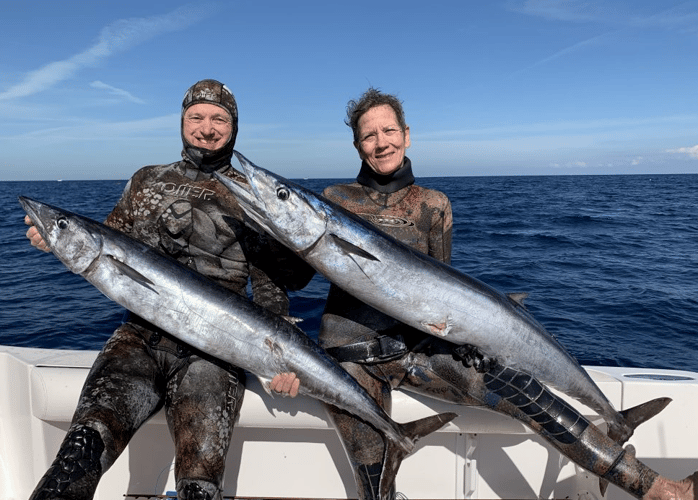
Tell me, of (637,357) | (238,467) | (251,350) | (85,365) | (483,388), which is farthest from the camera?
(637,357)

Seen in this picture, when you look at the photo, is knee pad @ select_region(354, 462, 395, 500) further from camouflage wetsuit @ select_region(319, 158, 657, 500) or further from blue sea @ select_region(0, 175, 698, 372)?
blue sea @ select_region(0, 175, 698, 372)

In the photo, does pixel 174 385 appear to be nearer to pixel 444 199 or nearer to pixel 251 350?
pixel 251 350

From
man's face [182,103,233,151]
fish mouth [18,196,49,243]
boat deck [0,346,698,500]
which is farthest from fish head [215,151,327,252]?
boat deck [0,346,698,500]

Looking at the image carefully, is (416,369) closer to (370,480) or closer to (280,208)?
(370,480)

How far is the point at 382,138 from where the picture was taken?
398 centimetres

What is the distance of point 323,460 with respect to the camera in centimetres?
427

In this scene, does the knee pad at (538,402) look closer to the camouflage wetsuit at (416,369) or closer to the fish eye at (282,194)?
the camouflage wetsuit at (416,369)

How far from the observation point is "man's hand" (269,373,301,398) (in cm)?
326

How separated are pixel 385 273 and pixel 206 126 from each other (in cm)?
193

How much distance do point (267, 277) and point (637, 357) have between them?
25.1 feet

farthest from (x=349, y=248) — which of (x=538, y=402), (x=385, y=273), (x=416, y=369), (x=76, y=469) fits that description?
(x=76, y=469)

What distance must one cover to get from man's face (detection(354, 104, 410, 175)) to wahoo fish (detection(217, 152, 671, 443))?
80cm

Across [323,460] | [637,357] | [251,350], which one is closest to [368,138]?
[251,350]

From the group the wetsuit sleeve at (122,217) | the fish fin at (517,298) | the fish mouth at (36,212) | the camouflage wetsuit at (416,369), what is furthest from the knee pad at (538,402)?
the fish mouth at (36,212)
